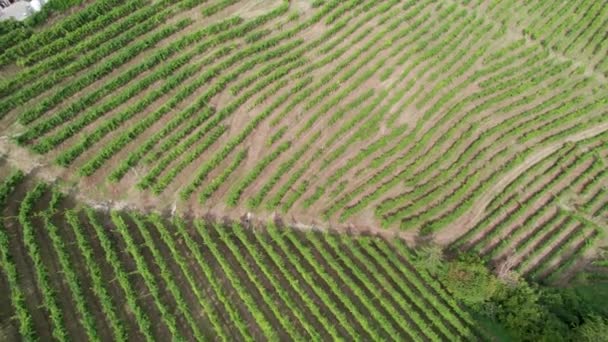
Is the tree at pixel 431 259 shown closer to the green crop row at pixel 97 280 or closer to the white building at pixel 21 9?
the green crop row at pixel 97 280

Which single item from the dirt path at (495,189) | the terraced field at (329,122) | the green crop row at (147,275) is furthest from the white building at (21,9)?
the dirt path at (495,189)

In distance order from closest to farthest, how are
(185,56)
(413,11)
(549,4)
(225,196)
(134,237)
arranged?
(134,237), (225,196), (185,56), (413,11), (549,4)

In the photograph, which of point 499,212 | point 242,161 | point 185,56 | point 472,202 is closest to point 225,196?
point 242,161

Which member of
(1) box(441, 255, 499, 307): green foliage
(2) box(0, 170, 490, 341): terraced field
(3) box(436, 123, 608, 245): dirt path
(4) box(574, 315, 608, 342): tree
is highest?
(2) box(0, 170, 490, 341): terraced field

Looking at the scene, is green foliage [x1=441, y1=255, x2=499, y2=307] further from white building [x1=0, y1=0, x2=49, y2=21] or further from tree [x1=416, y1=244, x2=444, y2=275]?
white building [x1=0, y1=0, x2=49, y2=21]

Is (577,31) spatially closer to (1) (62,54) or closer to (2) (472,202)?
(2) (472,202)

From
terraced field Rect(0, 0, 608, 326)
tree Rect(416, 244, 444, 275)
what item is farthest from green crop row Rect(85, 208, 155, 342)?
tree Rect(416, 244, 444, 275)

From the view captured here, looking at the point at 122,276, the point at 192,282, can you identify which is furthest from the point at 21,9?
the point at 192,282
